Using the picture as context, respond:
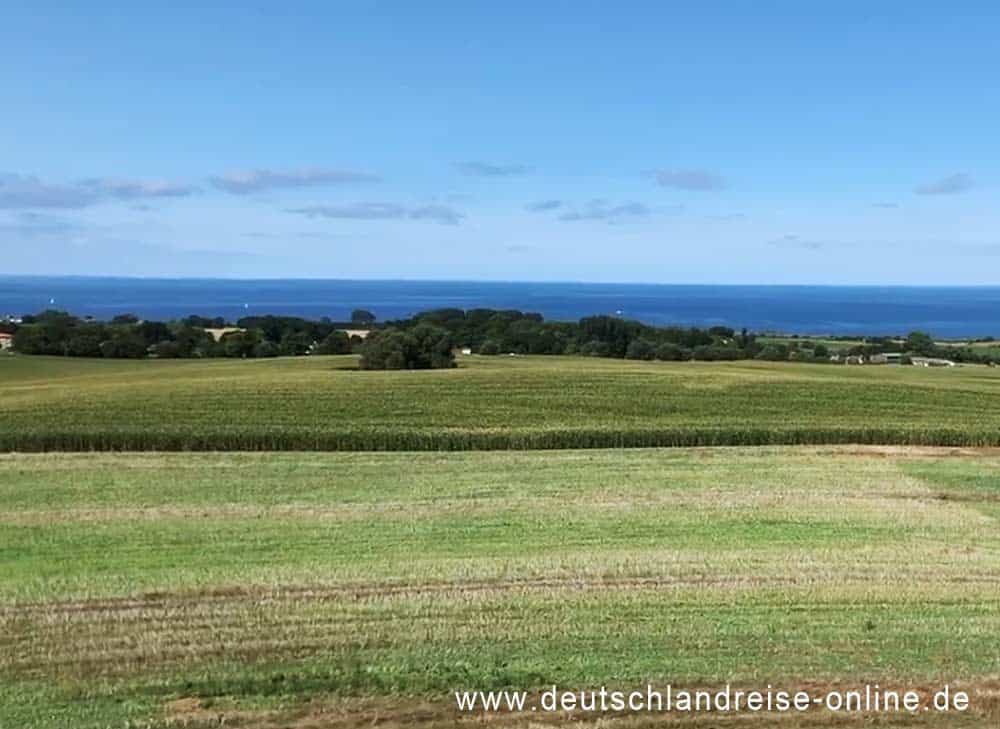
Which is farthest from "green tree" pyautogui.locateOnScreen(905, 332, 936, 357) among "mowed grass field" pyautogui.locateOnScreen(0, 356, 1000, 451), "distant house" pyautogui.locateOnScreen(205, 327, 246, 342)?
"distant house" pyautogui.locateOnScreen(205, 327, 246, 342)

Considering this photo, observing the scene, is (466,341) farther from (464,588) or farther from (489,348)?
(464,588)

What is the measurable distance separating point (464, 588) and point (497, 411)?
16.7 metres

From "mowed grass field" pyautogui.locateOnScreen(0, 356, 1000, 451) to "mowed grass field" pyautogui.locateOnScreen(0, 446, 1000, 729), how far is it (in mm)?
3642

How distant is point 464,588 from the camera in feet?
37.7

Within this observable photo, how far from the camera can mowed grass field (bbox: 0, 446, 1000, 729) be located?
27.8 feet

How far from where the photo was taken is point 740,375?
1439 inches

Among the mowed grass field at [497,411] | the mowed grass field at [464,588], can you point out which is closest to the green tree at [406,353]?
the mowed grass field at [497,411]

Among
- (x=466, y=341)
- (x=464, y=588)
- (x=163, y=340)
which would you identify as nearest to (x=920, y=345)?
(x=466, y=341)

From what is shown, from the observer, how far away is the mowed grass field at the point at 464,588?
8.48 meters

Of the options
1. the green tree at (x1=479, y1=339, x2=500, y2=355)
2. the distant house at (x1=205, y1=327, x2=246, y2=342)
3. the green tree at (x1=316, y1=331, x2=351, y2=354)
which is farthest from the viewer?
the distant house at (x1=205, y1=327, x2=246, y2=342)

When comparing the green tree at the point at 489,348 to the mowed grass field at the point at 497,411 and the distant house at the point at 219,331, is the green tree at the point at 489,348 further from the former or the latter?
the mowed grass field at the point at 497,411

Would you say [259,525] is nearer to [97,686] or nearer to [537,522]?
[537,522]

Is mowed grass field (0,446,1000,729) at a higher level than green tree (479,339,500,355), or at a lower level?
lower

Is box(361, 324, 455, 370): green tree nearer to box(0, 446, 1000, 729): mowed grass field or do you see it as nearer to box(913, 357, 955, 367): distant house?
box(0, 446, 1000, 729): mowed grass field
